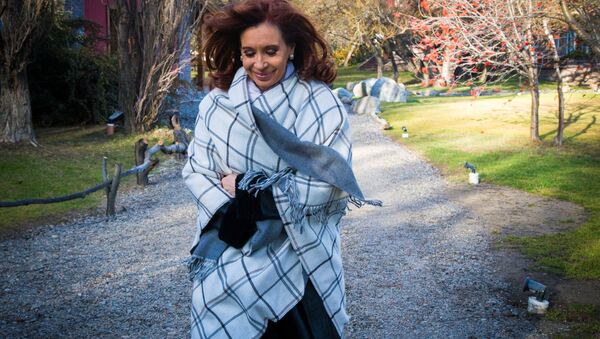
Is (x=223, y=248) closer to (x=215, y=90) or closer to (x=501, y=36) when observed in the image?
(x=215, y=90)

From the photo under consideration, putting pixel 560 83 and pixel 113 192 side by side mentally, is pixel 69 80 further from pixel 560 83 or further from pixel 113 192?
pixel 560 83

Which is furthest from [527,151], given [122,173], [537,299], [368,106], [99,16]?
[99,16]

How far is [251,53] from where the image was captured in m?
2.87

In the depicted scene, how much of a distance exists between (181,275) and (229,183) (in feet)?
11.4

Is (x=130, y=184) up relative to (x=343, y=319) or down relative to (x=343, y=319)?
down

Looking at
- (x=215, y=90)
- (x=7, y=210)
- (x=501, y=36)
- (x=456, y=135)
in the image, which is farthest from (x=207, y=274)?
(x=456, y=135)

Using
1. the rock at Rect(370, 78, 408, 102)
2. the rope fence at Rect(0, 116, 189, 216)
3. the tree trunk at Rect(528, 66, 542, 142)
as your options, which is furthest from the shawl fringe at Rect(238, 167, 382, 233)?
the rock at Rect(370, 78, 408, 102)

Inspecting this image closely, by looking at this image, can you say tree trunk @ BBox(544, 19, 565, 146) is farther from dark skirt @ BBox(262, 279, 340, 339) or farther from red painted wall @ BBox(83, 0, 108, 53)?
red painted wall @ BBox(83, 0, 108, 53)

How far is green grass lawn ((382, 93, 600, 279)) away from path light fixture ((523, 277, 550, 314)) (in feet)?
2.96

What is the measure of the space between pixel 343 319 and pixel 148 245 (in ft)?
15.0

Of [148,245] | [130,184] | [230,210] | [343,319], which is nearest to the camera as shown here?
[230,210]

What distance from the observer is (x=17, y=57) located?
41.4 feet

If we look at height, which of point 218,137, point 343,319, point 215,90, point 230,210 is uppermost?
point 215,90

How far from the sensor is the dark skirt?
2.83 m
